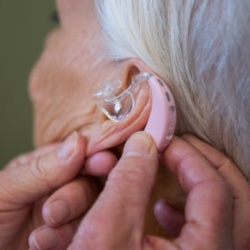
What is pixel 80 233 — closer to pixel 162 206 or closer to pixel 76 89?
pixel 162 206

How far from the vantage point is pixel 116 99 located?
66 centimetres

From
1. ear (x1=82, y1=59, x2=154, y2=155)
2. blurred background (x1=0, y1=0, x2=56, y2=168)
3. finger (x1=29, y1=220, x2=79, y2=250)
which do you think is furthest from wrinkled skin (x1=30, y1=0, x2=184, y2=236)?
blurred background (x1=0, y1=0, x2=56, y2=168)

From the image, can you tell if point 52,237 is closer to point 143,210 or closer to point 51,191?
point 51,191

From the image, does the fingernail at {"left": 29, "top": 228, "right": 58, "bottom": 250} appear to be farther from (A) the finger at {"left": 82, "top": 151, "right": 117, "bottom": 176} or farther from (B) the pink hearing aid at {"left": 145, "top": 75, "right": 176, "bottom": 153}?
(B) the pink hearing aid at {"left": 145, "top": 75, "right": 176, "bottom": 153}

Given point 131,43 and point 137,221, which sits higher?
point 131,43

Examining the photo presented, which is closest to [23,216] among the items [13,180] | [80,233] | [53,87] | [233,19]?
[13,180]

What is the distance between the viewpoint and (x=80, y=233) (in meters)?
0.48

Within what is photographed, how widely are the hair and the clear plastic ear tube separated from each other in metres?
0.05

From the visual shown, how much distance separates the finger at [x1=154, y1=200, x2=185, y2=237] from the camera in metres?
0.69

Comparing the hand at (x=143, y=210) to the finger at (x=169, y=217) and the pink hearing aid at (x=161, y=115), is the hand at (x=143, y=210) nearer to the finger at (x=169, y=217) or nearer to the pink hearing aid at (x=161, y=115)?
the pink hearing aid at (x=161, y=115)

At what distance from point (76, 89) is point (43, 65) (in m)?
0.15

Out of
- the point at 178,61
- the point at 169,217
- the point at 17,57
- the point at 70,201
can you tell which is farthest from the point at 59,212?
the point at 17,57

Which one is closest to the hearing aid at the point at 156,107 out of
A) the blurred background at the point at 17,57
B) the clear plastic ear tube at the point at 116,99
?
the clear plastic ear tube at the point at 116,99

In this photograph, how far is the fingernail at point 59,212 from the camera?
2.20ft
